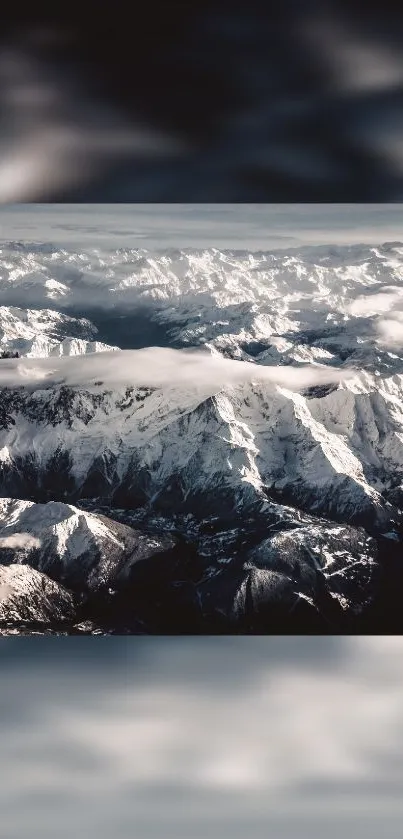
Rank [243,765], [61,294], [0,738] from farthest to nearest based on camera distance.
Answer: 1. [61,294]
2. [0,738]
3. [243,765]

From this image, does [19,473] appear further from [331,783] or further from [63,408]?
[331,783]

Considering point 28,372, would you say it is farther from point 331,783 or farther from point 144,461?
point 331,783
